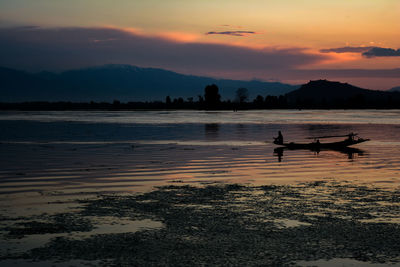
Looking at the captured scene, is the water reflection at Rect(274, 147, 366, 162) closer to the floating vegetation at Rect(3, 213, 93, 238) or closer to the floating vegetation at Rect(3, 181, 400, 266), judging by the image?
the floating vegetation at Rect(3, 181, 400, 266)

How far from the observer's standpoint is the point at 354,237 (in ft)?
51.4

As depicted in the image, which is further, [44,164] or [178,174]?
[44,164]

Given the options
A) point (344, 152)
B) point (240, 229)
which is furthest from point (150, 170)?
point (344, 152)

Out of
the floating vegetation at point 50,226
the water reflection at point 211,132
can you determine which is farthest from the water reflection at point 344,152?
the floating vegetation at point 50,226

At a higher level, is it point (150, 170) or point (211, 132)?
point (150, 170)

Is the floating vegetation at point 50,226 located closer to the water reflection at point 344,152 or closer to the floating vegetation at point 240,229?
the floating vegetation at point 240,229

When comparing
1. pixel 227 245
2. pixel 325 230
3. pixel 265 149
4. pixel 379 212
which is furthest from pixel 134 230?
pixel 265 149

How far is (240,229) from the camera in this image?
656 inches

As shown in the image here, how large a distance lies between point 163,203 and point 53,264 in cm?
836

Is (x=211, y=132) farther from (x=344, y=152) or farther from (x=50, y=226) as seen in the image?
(x=50, y=226)

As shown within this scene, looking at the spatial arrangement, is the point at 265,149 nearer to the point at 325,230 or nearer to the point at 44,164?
the point at 44,164

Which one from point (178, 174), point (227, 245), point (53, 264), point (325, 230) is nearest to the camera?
point (53, 264)

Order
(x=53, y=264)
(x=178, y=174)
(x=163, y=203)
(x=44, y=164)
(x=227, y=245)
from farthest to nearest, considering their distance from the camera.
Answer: (x=44, y=164), (x=178, y=174), (x=163, y=203), (x=227, y=245), (x=53, y=264)

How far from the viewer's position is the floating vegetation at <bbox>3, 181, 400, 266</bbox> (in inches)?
546
